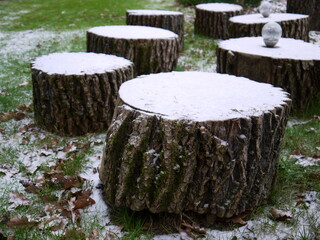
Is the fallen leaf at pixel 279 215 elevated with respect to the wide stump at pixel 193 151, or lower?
lower

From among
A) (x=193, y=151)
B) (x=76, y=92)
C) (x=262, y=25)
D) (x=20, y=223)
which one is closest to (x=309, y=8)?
(x=262, y=25)

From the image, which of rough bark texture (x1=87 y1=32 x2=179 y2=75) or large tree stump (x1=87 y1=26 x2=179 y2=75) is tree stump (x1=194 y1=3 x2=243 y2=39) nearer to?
large tree stump (x1=87 y1=26 x2=179 y2=75)

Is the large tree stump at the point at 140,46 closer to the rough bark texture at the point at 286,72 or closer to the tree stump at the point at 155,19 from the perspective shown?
the rough bark texture at the point at 286,72

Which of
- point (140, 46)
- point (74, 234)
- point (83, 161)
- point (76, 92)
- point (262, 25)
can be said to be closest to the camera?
point (74, 234)

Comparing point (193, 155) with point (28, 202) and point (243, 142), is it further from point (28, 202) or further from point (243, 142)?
point (28, 202)

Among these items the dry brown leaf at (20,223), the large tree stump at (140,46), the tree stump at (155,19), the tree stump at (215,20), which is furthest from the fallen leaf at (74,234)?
the tree stump at (215,20)

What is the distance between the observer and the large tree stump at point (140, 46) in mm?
5137

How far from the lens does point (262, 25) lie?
21.1 ft

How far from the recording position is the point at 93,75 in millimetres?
3785

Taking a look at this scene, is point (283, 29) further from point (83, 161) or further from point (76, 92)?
point (83, 161)

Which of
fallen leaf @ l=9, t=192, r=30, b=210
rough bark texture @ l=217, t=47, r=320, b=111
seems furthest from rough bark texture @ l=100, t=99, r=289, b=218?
rough bark texture @ l=217, t=47, r=320, b=111

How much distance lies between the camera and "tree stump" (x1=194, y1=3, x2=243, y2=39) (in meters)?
8.41

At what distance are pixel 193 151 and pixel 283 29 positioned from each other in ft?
16.9

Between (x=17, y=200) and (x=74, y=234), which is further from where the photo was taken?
(x=17, y=200)
